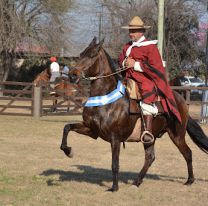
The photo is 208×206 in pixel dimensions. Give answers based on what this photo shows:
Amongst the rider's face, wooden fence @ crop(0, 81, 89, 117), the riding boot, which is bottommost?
wooden fence @ crop(0, 81, 89, 117)

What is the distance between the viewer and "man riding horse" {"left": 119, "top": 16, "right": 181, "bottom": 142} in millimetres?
8422

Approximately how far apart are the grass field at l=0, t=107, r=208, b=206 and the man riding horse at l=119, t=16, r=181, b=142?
107 cm

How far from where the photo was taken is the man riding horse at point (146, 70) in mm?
8422

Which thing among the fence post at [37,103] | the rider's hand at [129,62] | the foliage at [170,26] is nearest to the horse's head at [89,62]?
the rider's hand at [129,62]

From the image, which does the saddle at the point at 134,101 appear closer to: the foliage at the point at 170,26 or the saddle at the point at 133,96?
the saddle at the point at 133,96

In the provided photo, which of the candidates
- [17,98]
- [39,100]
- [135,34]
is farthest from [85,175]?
[17,98]

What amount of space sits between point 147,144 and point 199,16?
30533 millimetres

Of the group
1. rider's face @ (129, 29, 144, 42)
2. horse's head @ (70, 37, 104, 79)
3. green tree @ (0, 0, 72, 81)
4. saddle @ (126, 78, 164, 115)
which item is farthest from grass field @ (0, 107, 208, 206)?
green tree @ (0, 0, 72, 81)

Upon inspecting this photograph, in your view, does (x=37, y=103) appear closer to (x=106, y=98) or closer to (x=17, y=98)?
(x=17, y=98)

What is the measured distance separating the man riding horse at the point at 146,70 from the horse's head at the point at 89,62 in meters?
0.54

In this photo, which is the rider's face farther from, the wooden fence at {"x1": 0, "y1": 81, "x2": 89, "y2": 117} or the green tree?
the green tree

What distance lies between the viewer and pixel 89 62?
8.12 metres

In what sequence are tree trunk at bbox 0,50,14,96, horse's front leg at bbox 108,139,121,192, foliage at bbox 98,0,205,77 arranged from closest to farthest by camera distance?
horse's front leg at bbox 108,139,121,192, tree trunk at bbox 0,50,14,96, foliage at bbox 98,0,205,77

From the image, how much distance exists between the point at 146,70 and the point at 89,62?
0.91 metres
